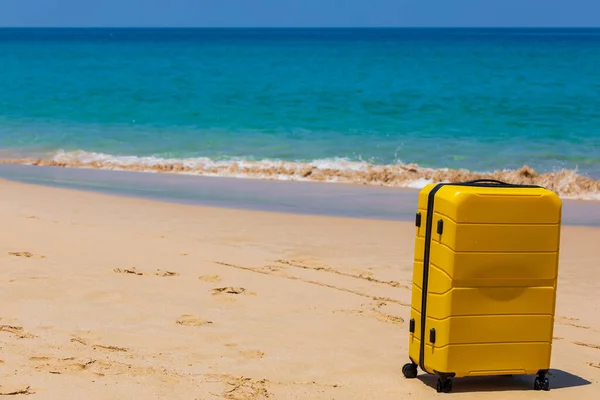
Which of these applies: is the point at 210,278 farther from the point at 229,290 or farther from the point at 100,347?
the point at 100,347

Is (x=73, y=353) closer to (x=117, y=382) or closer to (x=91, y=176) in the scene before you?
(x=117, y=382)

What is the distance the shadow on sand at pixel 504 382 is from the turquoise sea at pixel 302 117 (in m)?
11.4

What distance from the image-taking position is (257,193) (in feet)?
43.2

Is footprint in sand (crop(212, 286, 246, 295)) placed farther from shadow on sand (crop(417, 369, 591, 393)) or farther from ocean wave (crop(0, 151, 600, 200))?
ocean wave (crop(0, 151, 600, 200))

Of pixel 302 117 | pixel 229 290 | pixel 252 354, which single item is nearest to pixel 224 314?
pixel 229 290

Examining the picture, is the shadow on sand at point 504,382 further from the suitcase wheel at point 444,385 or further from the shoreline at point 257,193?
the shoreline at point 257,193

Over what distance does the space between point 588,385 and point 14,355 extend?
3089mm

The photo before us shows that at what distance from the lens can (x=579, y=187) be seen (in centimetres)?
1423

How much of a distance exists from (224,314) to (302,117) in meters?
20.2

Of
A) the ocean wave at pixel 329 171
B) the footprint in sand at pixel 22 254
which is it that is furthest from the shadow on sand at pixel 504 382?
the ocean wave at pixel 329 171

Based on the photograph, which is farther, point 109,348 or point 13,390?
point 109,348

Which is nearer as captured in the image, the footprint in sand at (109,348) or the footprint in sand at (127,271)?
the footprint in sand at (109,348)

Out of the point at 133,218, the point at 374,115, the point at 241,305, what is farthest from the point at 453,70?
the point at 241,305

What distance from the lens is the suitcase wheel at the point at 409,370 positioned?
475 cm
